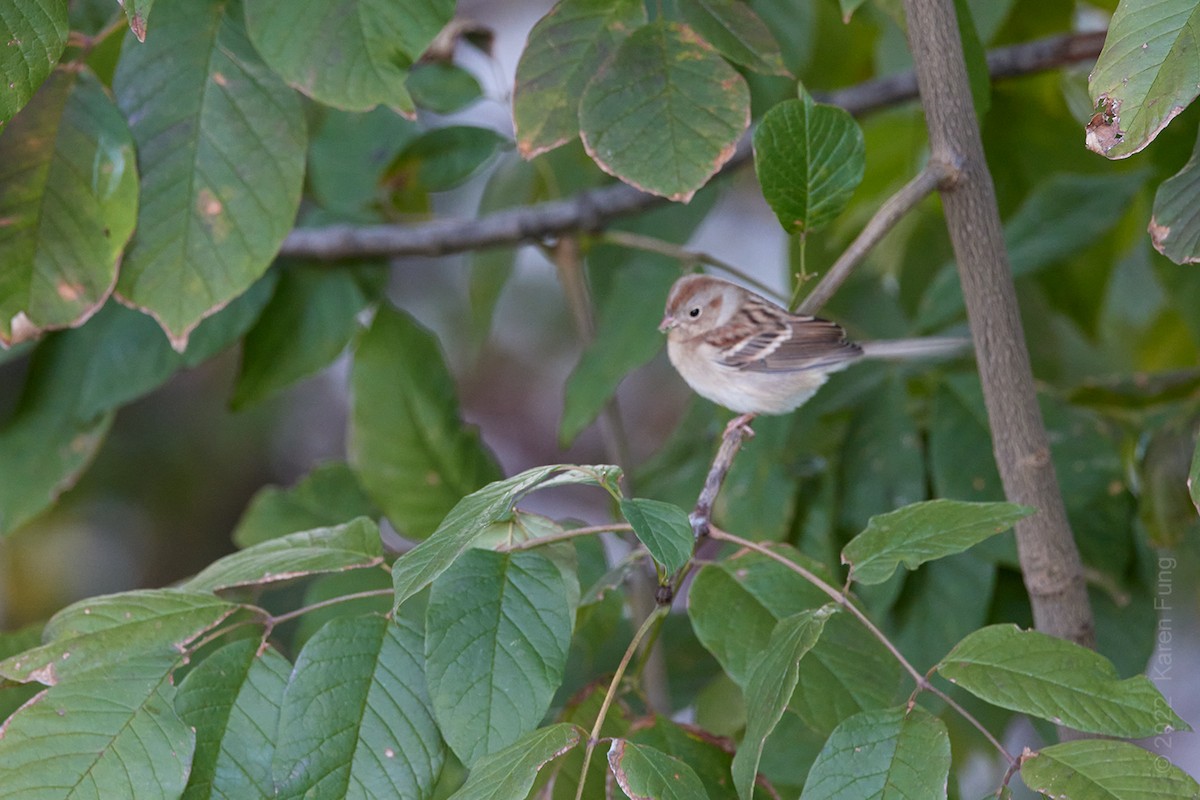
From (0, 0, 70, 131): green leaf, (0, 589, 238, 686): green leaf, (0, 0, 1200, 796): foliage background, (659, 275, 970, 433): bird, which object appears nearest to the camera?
(0, 589, 238, 686): green leaf

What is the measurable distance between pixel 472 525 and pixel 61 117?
3.66 ft

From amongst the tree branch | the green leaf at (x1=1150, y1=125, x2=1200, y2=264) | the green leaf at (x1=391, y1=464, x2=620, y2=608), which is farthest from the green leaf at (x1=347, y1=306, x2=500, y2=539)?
the green leaf at (x1=1150, y1=125, x2=1200, y2=264)

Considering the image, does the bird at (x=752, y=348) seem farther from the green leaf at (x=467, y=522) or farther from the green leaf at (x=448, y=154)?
the green leaf at (x=467, y=522)

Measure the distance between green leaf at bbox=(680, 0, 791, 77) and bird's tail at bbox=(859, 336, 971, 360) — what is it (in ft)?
2.90

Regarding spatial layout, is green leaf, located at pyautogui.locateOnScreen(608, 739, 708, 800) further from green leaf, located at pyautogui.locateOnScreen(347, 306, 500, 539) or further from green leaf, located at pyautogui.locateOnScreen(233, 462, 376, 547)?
green leaf, located at pyautogui.locateOnScreen(233, 462, 376, 547)

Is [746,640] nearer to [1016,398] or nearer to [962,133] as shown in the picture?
[1016,398]

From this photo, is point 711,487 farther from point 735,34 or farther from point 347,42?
point 347,42

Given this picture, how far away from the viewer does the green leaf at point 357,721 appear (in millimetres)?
1282

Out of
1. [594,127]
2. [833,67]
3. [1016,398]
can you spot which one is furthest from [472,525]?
[833,67]

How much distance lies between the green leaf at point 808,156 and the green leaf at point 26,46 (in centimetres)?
92

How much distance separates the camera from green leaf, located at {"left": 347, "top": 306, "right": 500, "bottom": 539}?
2307 millimetres

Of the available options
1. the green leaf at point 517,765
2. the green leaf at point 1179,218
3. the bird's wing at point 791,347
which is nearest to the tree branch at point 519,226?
the bird's wing at point 791,347

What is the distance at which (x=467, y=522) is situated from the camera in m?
1.19

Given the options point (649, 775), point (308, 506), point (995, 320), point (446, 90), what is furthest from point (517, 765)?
point (446, 90)
